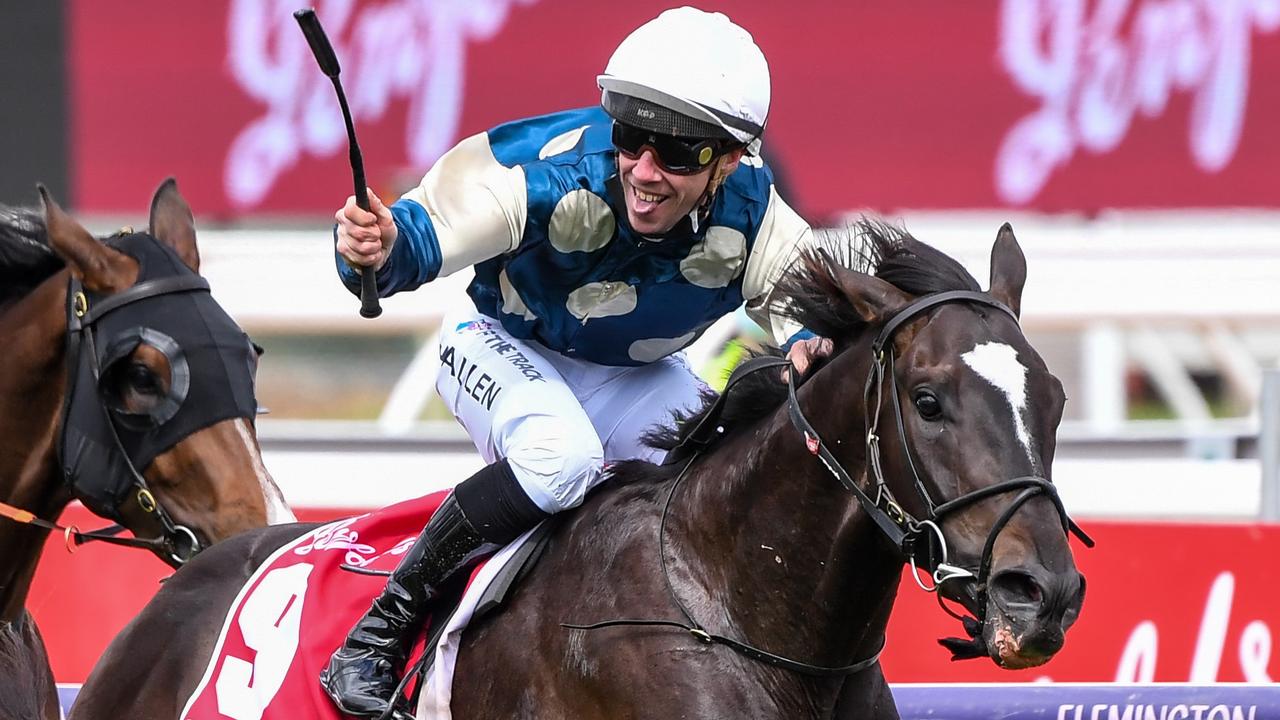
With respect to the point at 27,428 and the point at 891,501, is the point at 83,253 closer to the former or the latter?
the point at 27,428

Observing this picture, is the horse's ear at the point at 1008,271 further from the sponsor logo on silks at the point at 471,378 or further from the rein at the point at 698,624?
the sponsor logo on silks at the point at 471,378

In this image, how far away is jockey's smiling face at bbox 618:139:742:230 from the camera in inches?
131

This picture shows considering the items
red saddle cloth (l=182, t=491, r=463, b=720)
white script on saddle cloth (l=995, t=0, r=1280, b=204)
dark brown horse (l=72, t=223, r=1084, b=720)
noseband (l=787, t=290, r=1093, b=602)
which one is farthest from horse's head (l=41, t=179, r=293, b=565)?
white script on saddle cloth (l=995, t=0, r=1280, b=204)

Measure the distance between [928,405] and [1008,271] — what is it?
41cm

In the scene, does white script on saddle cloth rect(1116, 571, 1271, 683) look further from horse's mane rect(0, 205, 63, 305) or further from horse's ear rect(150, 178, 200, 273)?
horse's mane rect(0, 205, 63, 305)

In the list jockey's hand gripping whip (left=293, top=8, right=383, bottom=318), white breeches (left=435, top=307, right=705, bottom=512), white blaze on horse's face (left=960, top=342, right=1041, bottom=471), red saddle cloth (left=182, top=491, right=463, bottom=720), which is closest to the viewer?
white blaze on horse's face (left=960, top=342, right=1041, bottom=471)

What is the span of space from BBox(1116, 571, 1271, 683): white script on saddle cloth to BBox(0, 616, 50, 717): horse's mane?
315 cm

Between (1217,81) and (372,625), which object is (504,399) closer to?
(372,625)

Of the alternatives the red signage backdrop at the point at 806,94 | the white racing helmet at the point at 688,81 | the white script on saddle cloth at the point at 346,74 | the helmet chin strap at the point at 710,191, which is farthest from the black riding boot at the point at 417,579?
the white script on saddle cloth at the point at 346,74

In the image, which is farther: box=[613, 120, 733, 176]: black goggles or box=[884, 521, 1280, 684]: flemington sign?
box=[884, 521, 1280, 684]: flemington sign

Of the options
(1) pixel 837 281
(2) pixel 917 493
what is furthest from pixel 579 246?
(2) pixel 917 493

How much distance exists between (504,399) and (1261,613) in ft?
9.77

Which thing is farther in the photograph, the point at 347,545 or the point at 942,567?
the point at 347,545

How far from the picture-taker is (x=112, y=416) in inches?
158
